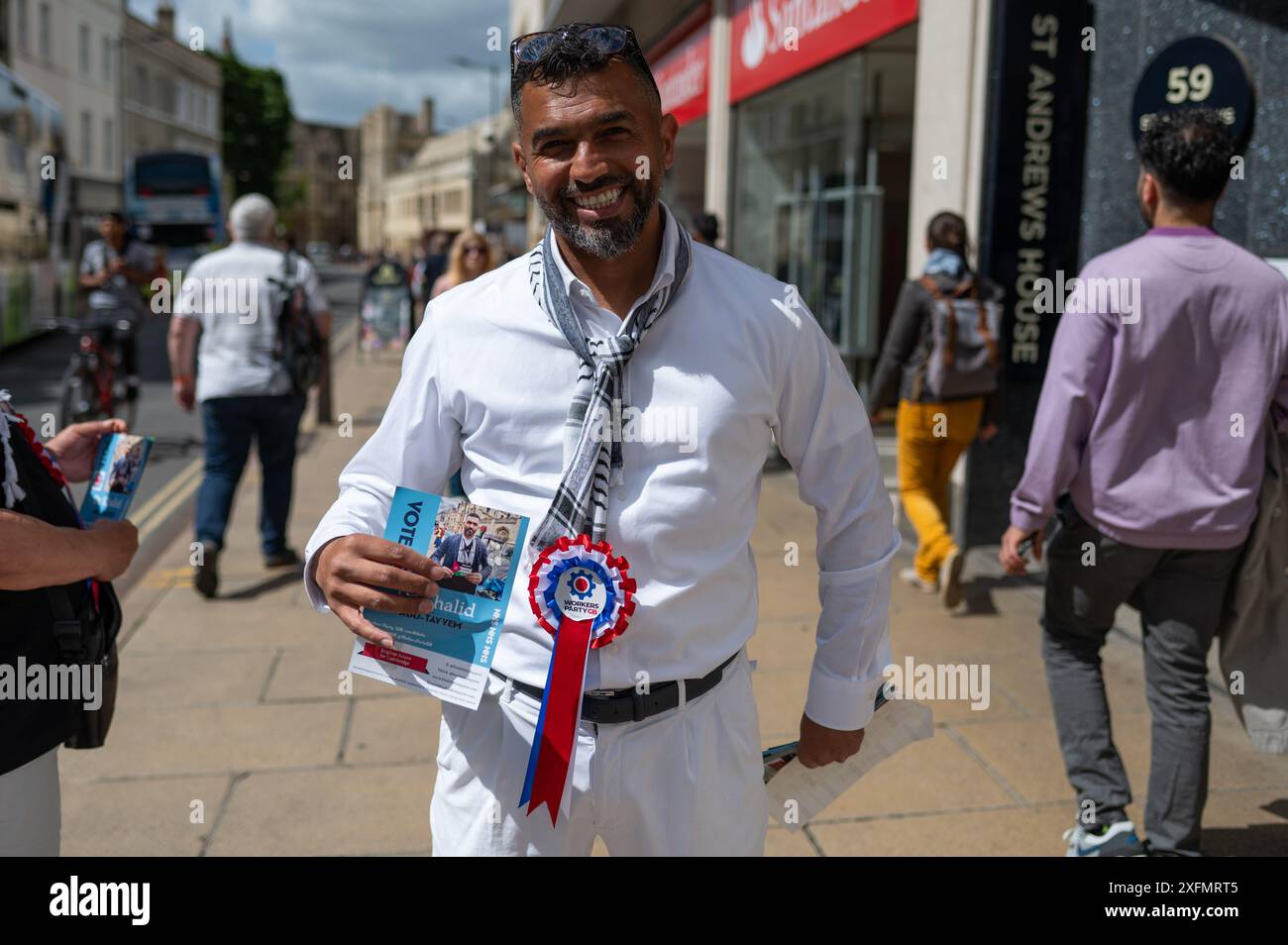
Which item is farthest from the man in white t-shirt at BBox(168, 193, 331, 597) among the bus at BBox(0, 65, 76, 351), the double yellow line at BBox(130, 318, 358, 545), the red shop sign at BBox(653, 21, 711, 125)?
the bus at BBox(0, 65, 76, 351)

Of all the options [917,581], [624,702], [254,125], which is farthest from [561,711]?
[254,125]

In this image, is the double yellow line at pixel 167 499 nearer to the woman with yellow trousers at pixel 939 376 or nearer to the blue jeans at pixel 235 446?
the blue jeans at pixel 235 446

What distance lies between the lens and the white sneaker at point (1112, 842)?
313 centimetres

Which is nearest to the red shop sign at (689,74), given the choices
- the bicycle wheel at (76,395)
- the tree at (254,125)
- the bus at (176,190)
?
the bicycle wheel at (76,395)

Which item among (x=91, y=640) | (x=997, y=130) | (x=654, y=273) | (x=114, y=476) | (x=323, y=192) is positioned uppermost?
(x=323, y=192)

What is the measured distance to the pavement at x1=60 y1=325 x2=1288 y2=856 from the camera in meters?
3.55

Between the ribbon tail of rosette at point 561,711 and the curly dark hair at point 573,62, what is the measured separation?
84 cm

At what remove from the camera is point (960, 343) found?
18.5 feet

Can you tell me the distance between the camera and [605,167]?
187cm

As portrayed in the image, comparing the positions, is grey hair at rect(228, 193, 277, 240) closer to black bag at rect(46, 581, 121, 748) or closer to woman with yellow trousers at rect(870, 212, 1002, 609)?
woman with yellow trousers at rect(870, 212, 1002, 609)

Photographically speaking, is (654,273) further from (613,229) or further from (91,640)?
(91,640)

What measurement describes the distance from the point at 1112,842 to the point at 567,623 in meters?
2.04

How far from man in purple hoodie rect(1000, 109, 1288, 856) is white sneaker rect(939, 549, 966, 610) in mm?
2433

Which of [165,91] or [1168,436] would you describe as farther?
[165,91]
